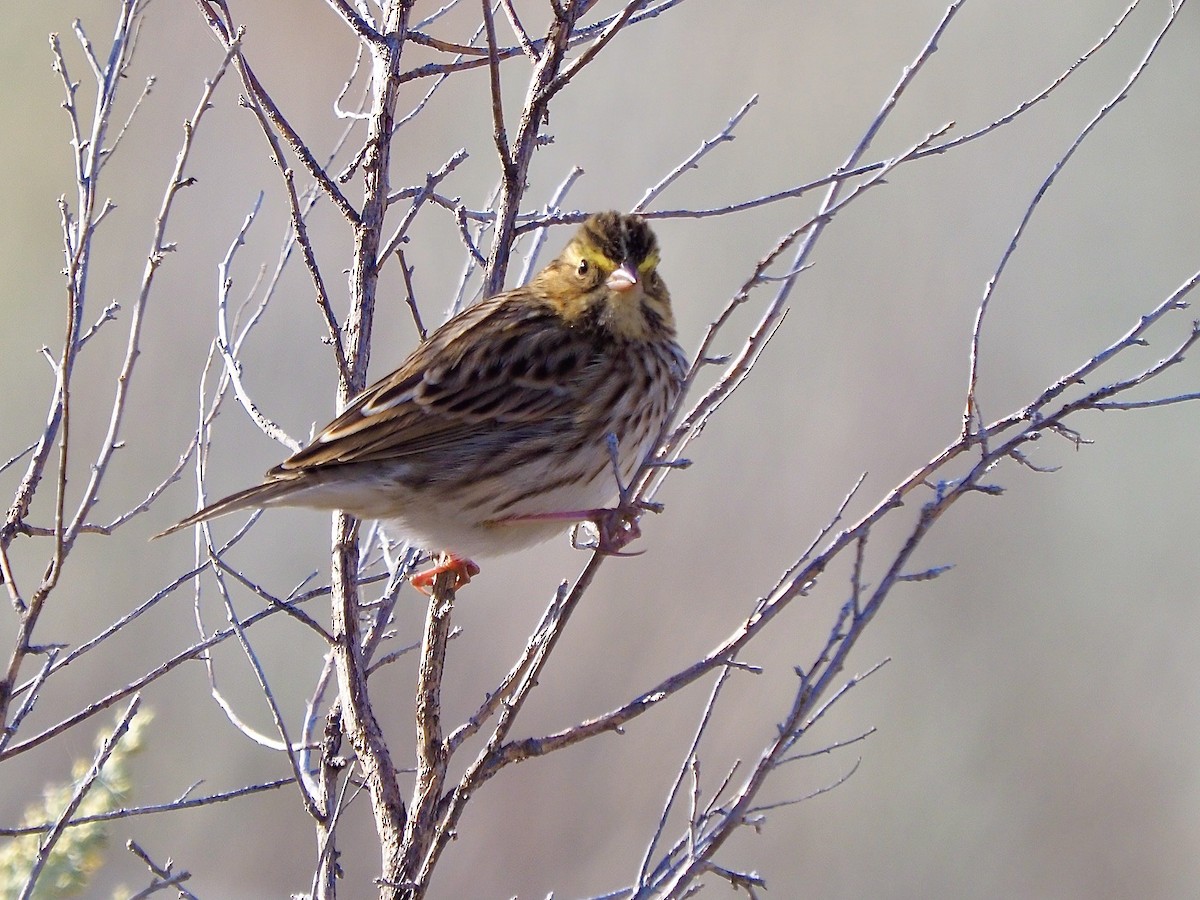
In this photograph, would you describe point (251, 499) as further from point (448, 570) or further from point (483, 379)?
point (483, 379)

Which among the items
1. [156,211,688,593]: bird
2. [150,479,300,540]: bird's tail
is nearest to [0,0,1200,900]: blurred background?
[156,211,688,593]: bird

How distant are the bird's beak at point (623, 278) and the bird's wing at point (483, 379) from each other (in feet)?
0.75

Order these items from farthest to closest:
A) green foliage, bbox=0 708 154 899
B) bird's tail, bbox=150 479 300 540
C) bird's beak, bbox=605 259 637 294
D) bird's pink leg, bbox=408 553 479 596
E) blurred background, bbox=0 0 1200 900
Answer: blurred background, bbox=0 0 1200 900 < bird's beak, bbox=605 259 637 294 < bird's pink leg, bbox=408 553 479 596 < green foliage, bbox=0 708 154 899 < bird's tail, bbox=150 479 300 540

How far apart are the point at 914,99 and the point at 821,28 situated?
873 millimetres

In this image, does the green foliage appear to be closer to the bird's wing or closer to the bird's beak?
the bird's wing

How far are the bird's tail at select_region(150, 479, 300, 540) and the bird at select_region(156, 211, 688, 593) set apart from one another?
0.5 inches

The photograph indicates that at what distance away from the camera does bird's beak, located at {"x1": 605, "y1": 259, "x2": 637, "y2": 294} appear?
4375 millimetres

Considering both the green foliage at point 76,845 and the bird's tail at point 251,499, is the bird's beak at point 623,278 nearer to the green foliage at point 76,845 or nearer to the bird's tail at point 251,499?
the bird's tail at point 251,499

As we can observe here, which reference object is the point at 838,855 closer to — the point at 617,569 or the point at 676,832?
the point at 676,832

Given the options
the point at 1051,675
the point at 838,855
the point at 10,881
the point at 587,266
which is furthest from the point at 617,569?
the point at 10,881

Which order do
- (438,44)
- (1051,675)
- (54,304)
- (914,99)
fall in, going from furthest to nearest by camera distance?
1. (914,99)
2. (54,304)
3. (1051,675)
4. (438,44)

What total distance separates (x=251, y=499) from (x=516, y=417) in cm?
94

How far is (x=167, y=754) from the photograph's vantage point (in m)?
7.86

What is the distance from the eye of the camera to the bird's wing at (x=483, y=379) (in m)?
4.25
